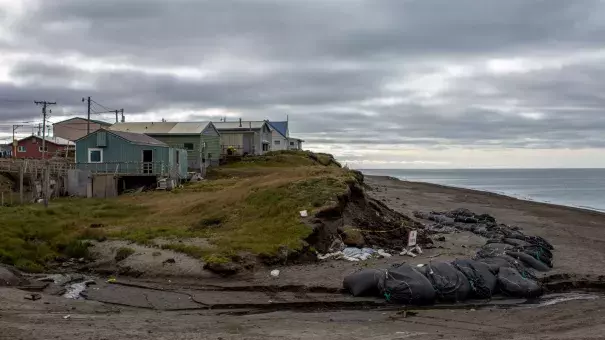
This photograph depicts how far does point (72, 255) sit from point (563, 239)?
→ 23.4m

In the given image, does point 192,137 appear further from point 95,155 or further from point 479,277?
point 479,277

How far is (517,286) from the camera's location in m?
16.6

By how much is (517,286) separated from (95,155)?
31557 millimetres

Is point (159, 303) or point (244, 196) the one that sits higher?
point (244, 196)

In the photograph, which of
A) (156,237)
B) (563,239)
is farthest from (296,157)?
(156,237)

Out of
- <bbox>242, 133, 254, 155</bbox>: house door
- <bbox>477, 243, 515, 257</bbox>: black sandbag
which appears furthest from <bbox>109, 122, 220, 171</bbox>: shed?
<bbox>477, 243, 515, 257</bbox>: black sandbag

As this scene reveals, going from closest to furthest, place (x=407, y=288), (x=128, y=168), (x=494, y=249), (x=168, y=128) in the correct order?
(x=407, y=288) → (x=494, y=249) → (x=128, y=168) → (x=168, y=128)

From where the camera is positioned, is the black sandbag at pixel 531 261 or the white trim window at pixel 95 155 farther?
the white trim window at pixel 95 155

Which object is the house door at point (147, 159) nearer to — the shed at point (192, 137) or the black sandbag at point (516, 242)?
the shed at point (192, 137)

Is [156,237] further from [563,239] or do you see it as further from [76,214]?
[563,239]

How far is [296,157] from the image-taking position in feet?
205

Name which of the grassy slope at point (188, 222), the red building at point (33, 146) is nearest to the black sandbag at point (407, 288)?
the grassy slope at point (188, 222)

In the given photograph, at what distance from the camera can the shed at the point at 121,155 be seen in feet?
131

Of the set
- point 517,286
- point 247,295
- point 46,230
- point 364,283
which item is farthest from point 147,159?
point 517,286
